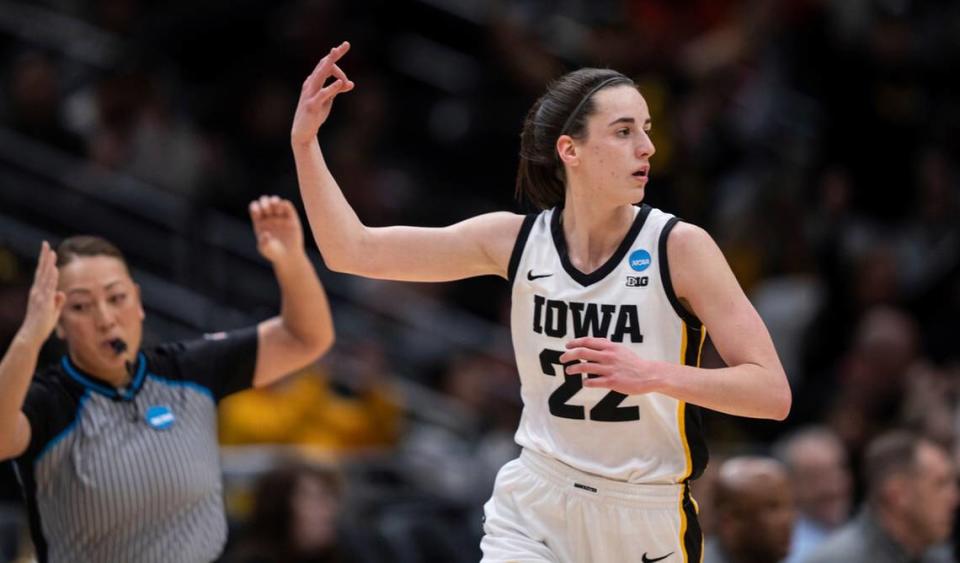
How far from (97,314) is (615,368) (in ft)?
6.48

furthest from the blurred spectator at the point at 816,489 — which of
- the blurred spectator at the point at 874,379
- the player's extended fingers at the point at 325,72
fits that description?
the player's extended fingers at the point at 325,72

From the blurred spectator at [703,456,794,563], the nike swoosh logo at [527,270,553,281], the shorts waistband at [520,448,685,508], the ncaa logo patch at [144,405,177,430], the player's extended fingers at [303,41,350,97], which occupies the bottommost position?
the blurred spectator at [703,456,794,563]

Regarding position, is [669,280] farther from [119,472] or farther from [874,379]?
[874,379]

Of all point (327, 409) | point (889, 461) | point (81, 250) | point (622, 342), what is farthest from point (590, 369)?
point (327, 409)

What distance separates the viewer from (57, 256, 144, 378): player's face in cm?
526

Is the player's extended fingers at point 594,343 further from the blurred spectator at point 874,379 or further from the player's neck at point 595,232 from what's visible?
the blurred spectator at point 874,379

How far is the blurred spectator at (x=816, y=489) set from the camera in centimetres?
808

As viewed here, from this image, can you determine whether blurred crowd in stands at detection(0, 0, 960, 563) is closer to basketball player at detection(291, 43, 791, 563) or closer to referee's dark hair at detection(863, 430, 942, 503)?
referee's dark hair at detection(863, 430, 942, 503)

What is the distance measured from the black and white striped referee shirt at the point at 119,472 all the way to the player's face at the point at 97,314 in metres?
0.08

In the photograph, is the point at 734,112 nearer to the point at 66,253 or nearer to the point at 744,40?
the point at 744,40

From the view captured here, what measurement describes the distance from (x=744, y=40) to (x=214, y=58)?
4.44 m

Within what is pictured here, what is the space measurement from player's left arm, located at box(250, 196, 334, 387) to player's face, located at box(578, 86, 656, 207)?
138 centimetres

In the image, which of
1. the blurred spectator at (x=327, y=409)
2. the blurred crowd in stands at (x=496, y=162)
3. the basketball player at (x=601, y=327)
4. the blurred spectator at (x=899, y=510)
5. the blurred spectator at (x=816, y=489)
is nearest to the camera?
the basketball player at (x=601, y=327)

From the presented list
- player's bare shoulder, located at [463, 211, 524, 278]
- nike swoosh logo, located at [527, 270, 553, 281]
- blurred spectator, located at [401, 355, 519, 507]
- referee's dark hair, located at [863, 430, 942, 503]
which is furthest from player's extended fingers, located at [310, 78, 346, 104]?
blurred spectator, located at [401, 355, 519, 507]
